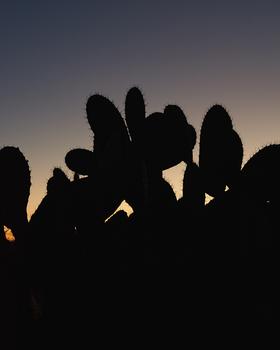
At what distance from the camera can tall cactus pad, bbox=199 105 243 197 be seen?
1.20 metres

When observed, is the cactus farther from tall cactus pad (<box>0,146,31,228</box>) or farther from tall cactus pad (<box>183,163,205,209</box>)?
tall cactus pad (<box>183,163,205,209</box>)

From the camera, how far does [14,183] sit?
1132mm

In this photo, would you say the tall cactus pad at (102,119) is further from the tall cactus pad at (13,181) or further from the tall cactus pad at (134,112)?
the tall cactus pad at (13,181)

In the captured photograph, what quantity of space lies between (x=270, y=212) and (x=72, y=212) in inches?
17.8

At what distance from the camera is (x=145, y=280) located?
3.31 ft

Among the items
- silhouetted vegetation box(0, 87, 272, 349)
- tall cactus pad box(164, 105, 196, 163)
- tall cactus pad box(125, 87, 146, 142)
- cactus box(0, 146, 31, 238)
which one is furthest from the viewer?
tall cactus pad box(125, 87, 146, 142)

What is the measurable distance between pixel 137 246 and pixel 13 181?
33cm

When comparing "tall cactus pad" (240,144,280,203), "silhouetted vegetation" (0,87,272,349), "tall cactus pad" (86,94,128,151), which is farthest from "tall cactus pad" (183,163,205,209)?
"tall cactus pad" (86,94,128,151)

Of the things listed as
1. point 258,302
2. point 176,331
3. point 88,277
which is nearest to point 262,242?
point 258,302

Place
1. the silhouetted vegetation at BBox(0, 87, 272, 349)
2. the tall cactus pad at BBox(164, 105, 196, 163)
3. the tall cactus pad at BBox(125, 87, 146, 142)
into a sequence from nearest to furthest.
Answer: the silhouetted vegetation at BBox(0, 87, 272, 349) → the tall cactus pad at BBox(164, 105, 196, 163) → the tall cactus pad at BBox(125, 87, 146, 142)

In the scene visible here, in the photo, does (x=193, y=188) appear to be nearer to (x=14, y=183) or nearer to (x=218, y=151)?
(x=218, y=151)

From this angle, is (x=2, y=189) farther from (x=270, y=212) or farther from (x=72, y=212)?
Answer: (x=270, y=212)

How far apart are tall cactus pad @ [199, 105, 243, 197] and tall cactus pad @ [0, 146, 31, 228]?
0.43 metres

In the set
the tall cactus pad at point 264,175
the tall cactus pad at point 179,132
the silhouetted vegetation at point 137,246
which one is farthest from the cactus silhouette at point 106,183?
the tall cactus pad at point 264,175
